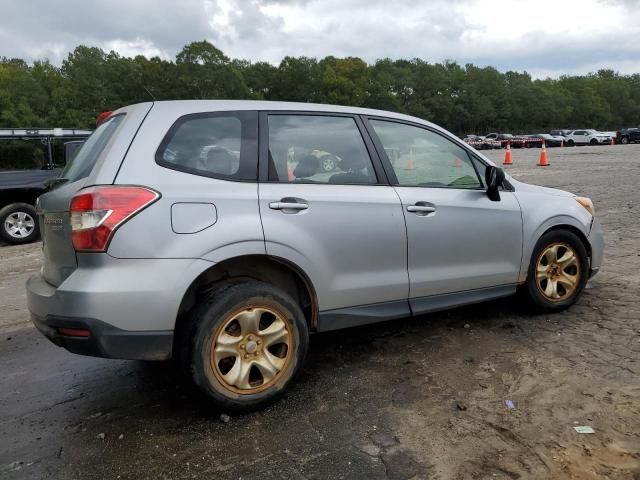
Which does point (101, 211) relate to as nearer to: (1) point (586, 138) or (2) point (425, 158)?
(2) point (425, 158)

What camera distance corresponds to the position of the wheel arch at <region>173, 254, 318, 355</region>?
3059 mm

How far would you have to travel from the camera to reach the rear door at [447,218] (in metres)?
3.74

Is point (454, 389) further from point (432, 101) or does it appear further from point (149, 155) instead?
point (432, 101)

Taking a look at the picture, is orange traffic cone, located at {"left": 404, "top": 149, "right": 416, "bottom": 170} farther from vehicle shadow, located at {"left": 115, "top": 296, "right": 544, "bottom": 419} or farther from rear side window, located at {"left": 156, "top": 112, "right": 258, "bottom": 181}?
vehicle shadow, located at {"left": 115, "top": 296, "right": 544, "bottom": 419}

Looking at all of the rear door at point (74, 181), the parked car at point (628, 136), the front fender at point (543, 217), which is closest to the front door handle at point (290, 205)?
the rear door at point (74, 181)

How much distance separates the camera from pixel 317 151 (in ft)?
11.6

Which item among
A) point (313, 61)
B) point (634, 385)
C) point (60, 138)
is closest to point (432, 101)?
point (313, 61)

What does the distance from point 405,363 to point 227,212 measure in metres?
1.67

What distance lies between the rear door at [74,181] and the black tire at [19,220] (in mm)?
6652

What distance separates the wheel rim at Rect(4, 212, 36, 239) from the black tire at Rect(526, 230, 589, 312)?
27.5 feet

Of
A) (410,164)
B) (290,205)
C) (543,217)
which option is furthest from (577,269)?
(290,205)

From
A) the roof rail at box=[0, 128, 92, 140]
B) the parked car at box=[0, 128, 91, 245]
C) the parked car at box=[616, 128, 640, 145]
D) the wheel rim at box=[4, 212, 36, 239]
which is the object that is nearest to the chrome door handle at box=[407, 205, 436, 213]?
the parked car at box=[0, 128, 91, 245]

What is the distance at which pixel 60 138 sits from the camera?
35.1 ft

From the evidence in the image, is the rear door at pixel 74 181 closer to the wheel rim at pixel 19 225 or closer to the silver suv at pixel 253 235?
the silver suv at pixel 253 235
